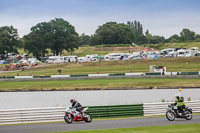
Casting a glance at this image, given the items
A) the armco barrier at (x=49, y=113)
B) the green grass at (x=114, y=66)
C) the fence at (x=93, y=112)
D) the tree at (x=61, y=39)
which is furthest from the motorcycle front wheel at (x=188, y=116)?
the tree at (x=61, y=39)

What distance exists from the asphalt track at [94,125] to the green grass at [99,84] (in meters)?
30.2

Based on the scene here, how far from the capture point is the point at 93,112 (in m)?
25.2

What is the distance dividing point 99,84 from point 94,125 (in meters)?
35.4

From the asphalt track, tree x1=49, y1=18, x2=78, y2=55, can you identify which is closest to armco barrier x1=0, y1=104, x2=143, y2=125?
the asphalt track

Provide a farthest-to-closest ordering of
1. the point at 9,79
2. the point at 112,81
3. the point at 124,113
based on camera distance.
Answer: the point at 9,79 → the point at 112,81 → the point at 124,113

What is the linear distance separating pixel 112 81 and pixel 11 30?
87276mm

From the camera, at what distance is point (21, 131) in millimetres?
20188

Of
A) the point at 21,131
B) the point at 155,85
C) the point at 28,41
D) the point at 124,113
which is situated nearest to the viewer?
the point at 21,131

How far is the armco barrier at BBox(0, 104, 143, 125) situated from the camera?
76.0 ft

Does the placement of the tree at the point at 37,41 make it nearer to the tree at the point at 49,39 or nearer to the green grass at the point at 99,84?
the tree at the point at 49,39

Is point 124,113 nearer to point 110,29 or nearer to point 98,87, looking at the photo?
point 98,87

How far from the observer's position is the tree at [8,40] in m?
131

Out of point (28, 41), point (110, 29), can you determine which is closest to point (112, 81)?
point (28, 41)

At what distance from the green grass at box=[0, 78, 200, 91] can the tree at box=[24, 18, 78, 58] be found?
59.3m
